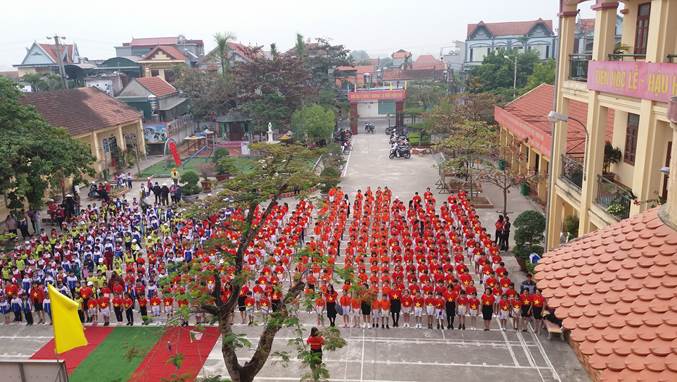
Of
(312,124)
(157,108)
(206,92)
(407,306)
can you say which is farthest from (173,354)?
(206,92)

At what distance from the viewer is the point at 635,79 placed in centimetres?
1109

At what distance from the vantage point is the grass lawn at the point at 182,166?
106ft

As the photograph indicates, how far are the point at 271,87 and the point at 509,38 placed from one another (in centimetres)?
3617

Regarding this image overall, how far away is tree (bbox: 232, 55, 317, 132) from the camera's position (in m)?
39.1

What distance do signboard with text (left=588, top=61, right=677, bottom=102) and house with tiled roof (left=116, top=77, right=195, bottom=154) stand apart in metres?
31.9

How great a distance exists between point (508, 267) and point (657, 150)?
6496 mm

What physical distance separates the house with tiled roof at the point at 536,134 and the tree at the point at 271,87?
600 inches

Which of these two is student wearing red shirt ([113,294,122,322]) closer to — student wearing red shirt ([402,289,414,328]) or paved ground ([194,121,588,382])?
paved ground ([194,121,588,382])

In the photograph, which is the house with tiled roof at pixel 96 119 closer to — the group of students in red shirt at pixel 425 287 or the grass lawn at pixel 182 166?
the grass lawn at pixel 182 166

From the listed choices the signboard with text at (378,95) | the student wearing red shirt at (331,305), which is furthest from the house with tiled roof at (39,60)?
the student wearing red shirt at (331,305)

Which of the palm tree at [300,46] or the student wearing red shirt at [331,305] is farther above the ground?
the palm tree at [300,46]

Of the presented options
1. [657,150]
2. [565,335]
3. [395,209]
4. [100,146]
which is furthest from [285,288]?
[100,146]

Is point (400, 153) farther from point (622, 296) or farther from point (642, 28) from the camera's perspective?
point (622, 296)

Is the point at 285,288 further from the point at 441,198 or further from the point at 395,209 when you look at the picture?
the point at 441,198
